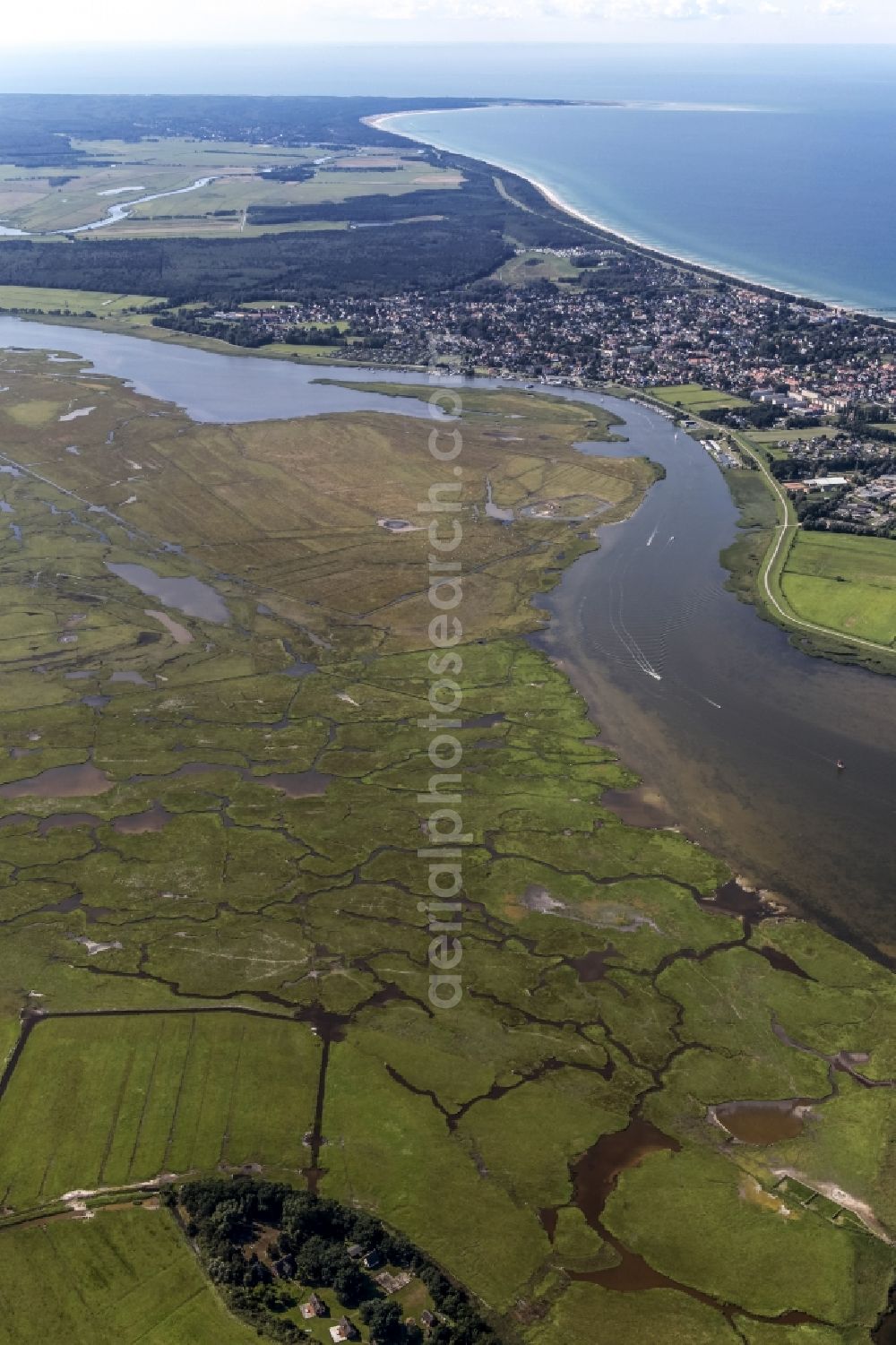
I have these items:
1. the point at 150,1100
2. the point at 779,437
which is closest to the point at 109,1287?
the point at 150,1100

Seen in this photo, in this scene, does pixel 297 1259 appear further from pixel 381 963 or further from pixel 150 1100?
pixel 381 963

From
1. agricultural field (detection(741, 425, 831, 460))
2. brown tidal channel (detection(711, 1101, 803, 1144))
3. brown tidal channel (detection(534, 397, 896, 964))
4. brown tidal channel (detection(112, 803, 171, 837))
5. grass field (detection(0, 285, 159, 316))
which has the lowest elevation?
brown tidal channel (detection(711, 1101, 803, 1144))

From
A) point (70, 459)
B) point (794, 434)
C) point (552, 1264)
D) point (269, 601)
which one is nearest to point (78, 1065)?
point (552, 1264)

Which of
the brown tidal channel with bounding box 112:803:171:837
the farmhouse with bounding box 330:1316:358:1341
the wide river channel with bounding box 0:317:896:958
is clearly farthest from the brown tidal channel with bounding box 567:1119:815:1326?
the brown tidal channel with bounding box 112:803:171:837

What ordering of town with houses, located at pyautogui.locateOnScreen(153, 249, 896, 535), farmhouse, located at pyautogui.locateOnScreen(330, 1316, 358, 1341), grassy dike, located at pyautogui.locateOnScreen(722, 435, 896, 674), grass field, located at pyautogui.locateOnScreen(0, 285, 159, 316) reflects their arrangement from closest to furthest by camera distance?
farmhouse, located at pyautogui.locateOnScreen(330, 1316, 358, 1341) < grassy dike, located at pyautogui.locateOnScreen(722, 435, 896, 674) < town with houses, located at pyautogui.locateOnScreen(153, 249, 896, 535) < grass field, located at pyautogui.locateOnScreen(0, 285, 159, 316)

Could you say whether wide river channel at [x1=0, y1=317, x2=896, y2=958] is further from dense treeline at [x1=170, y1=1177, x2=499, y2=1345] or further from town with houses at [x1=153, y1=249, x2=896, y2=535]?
dense treeline at [x1=170, y1=1177, x2=499, y2=1345]

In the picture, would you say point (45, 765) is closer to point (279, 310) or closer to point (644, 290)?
point (279, 310)
